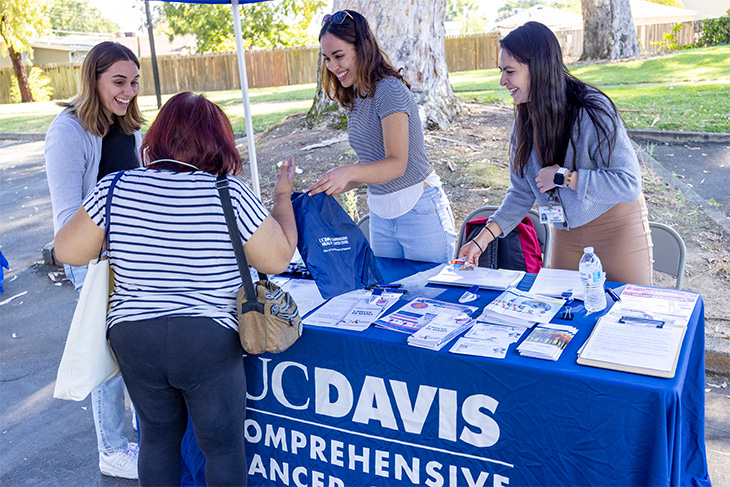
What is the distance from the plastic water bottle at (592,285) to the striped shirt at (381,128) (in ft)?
2.81

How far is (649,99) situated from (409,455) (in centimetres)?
1077

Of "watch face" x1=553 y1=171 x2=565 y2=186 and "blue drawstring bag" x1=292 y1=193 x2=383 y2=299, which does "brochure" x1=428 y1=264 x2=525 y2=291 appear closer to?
"blue drawstring bag" x1=292 y1=193 x2=383 y2=299

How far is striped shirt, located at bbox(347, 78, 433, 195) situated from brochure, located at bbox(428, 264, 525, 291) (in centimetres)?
44

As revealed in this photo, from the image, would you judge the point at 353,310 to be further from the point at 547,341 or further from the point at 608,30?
the point at 608,30

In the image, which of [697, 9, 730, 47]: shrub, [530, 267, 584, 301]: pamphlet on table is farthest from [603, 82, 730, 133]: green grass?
[697, 9, 730, 47]: shrub

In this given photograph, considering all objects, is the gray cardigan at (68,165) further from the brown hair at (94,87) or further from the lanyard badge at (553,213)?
the lanyard badge at (553,213)

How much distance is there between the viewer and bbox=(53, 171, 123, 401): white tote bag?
79.7 inches

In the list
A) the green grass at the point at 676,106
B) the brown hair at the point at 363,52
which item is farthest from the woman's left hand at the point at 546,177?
the green grass at the point at 676,106

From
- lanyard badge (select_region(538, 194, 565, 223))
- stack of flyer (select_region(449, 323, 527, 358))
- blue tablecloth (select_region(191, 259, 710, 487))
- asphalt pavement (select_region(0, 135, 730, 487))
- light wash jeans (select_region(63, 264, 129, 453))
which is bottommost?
asphalt pavement (select_region(0, 135, 730, 487))

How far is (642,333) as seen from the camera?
6.84 feet

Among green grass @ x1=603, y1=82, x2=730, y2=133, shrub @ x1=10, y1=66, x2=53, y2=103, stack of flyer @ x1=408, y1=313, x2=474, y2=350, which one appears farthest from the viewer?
shrub @ x1=10, y1=66, x2=53, y2=103

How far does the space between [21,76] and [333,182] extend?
88.5 feet

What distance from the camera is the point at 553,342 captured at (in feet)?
6.77

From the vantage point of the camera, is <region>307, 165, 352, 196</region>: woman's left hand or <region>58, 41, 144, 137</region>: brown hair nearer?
<region>307, 165, 352, 196</region>: woman's left hand
